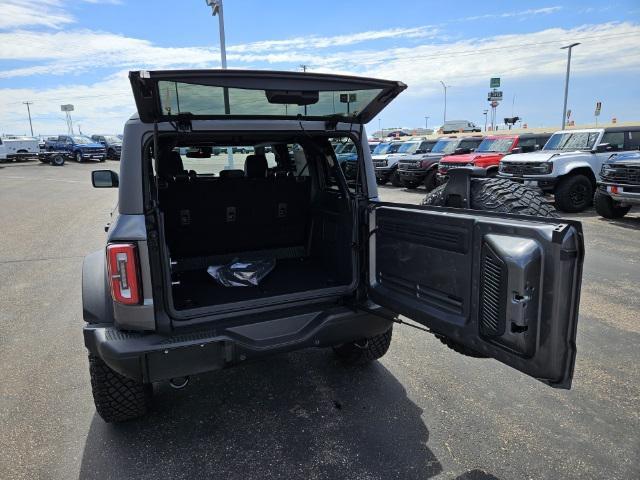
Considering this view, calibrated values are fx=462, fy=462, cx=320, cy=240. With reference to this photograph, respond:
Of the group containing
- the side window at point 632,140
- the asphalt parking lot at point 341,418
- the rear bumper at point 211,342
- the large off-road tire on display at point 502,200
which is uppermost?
the side window at point 632,140

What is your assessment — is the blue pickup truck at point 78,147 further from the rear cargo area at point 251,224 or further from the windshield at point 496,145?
the rear cargo area at point 251,224

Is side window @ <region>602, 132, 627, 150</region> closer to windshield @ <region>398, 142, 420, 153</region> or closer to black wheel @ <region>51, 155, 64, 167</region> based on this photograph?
windshield @ <region>398, 142, 420, 153</region>

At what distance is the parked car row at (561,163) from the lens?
9796mm

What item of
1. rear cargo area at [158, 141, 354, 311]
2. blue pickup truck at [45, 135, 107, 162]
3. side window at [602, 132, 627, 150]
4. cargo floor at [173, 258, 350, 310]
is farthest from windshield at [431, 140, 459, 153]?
blue pickup truck at [45, 135, 107, 162]

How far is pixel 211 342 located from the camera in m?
2.50

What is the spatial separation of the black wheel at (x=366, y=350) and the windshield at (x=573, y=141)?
35.7ft

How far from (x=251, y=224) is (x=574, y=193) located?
9.93 metres

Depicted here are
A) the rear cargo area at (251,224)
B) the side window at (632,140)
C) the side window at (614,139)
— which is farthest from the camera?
the side window at (614,139)

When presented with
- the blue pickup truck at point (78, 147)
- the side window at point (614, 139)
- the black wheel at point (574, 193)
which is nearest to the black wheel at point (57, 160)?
the blue pickup truck at point (78, 147)

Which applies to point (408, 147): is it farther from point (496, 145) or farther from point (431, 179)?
point (496, 145)

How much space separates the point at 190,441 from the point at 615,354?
3336 mm

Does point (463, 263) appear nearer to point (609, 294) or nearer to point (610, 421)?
point (610, 421)

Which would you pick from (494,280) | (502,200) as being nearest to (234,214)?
(502,200)

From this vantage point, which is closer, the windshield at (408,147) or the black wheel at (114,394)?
the black wheel at (114,394)
